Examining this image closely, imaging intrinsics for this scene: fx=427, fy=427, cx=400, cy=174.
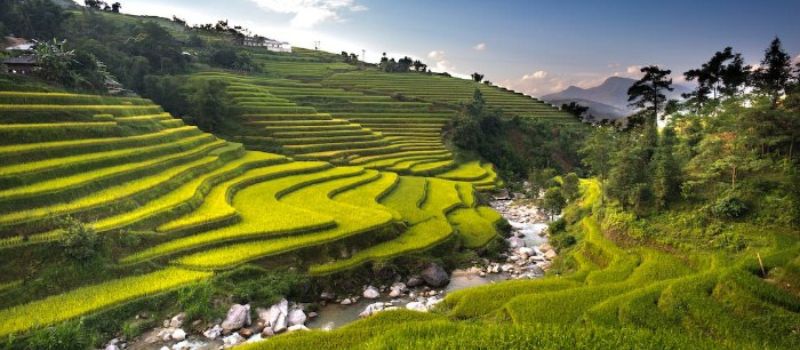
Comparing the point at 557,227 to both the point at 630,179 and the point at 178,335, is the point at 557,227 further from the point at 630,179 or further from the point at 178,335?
the point at 178,335

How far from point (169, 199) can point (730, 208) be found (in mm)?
22112

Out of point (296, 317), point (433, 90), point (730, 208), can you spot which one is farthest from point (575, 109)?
point (296, 317)

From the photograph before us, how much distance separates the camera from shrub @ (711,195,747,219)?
15109 mm

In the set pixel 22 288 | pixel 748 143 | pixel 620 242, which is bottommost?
pixel 22 288

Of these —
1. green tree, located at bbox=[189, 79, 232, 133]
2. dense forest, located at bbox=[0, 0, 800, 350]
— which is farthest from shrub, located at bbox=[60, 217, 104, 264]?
green tree, located at bbox=[189, 79, 232, 133]

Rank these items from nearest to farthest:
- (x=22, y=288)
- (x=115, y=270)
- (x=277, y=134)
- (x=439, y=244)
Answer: (x=22, y=288) < (x=115, y=270) < (x=439, y=244) < (x=277, y=134)

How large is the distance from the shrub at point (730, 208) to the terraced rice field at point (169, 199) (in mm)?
9972

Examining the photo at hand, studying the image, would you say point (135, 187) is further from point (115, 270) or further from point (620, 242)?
point (620, 242)

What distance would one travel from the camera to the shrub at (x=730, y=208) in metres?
15.1

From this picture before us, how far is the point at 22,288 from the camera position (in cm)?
1251

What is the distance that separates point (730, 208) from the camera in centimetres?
Answer: 1520

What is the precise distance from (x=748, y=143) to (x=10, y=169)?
2851cm

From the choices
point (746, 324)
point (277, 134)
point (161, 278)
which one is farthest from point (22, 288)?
point (277, 134)

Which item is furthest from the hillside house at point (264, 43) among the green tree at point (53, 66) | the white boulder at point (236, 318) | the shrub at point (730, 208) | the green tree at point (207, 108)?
the shrub at point (730, 208)
